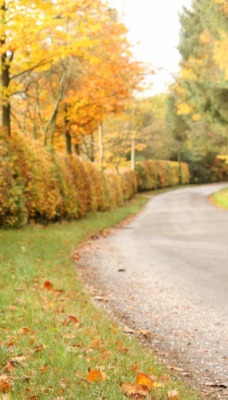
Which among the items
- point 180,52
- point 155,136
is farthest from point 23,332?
point 155,136

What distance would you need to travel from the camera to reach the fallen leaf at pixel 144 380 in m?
4.13

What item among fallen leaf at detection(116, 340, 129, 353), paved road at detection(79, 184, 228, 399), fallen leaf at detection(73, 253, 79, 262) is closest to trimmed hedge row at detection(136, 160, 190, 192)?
paved road at detection(79, 184, 228, 399)

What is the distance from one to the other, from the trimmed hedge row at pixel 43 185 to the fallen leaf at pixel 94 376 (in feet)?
33.8

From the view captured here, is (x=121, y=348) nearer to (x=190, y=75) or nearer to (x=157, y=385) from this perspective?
(x=157, y=385)

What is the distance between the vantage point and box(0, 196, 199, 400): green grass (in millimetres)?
3816

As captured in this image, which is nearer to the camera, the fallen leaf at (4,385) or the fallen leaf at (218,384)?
the fallen leaf at (4,385)

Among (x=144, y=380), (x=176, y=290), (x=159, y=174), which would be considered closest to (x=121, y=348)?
(x=144, y=380)

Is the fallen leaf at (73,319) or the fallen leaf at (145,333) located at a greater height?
the fallen leaf at (73,319)

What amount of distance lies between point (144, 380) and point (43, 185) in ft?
44.7

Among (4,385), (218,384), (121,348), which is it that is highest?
(4,385)

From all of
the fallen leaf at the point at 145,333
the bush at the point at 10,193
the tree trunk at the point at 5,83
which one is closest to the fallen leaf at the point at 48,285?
the fallen leaf at the point at 145,333

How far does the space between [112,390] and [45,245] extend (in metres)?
8.48

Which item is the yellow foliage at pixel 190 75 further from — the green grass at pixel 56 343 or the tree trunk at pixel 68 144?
the green grass at pixel 56 343

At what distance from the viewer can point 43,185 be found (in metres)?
17.4
